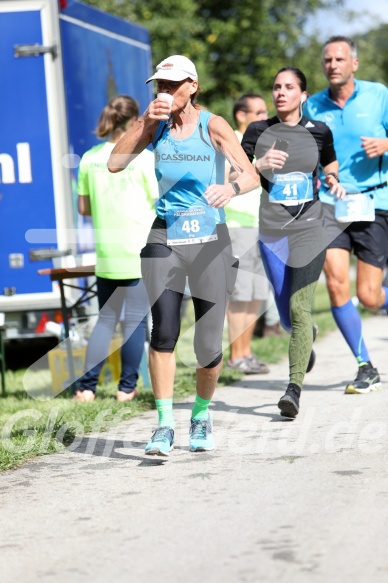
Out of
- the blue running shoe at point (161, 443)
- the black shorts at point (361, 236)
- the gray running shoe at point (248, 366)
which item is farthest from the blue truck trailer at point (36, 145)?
the blue running shoe at point (161, 443)

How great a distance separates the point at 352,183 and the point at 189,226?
2392mm

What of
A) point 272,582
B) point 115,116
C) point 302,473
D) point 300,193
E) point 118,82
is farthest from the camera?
point 118,82

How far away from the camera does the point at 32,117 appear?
367 inches

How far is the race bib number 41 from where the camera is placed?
216 inches

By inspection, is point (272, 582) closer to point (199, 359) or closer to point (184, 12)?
point (199, 359)

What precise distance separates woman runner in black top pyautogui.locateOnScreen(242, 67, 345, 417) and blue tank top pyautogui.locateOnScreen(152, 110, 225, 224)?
1236 millimetres

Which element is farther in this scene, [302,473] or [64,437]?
[64,437]

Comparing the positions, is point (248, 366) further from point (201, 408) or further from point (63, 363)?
point (201, 408)

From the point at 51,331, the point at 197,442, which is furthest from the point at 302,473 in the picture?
the point at 51,331

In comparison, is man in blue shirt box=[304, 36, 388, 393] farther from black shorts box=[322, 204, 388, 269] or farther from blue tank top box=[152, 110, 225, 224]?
blue tank top box=[152, 110, 225, 224]

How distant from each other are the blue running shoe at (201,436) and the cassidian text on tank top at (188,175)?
936 mm

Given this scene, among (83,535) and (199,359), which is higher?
(199,359)

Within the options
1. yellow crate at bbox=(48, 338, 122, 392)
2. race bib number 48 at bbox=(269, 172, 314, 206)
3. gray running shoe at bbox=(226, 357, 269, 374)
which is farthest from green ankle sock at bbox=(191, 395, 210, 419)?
gray running shoe at bbox=(226, 357, 269, 374)

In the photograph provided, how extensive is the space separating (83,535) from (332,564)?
98 centimetres
